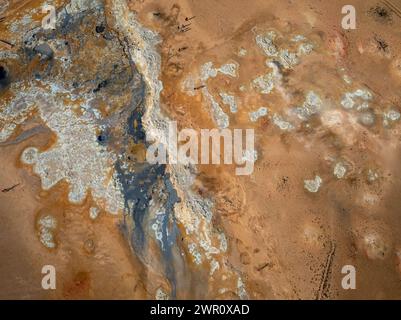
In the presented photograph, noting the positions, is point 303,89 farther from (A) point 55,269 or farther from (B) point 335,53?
(A) point 55,269

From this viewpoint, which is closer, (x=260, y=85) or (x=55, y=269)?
(x=55, y=269)

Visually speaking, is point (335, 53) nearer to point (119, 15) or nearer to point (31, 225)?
point (119, 15)

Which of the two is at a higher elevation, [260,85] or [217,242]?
[260,85]

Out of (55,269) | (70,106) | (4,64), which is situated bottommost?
(55,269)

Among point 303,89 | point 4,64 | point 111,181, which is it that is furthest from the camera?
point 4,64

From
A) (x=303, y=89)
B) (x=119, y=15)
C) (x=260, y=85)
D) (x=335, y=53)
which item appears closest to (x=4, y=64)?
(x=119, y=15)

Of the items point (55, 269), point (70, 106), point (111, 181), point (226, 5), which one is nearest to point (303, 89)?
point (226, 5)
